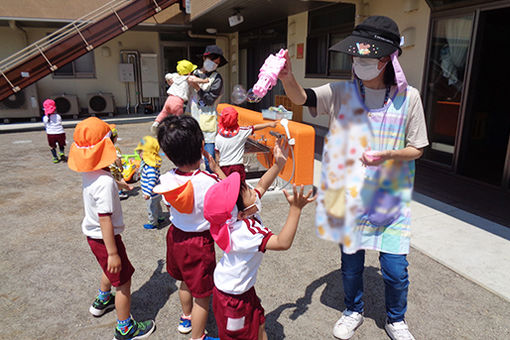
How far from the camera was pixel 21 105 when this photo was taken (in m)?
13.0

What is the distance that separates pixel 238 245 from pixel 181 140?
0.69 m

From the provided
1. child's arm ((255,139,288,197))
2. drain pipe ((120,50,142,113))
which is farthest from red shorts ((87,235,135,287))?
drain pipe ((120,50,142,113))

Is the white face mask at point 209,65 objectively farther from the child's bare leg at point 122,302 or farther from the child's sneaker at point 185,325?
the child's sneaker at point 185,325

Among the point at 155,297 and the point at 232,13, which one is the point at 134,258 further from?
the point at 232,13

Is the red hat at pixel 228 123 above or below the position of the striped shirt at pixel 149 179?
above

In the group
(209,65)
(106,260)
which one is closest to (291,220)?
(106,260)

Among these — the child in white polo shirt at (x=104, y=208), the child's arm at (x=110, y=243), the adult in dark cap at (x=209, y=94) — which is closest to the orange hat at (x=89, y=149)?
the child in white polo shirt at (x=104, y=208)

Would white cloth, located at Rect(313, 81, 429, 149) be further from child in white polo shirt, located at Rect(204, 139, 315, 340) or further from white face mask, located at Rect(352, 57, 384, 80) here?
child in white polo shirt, located at Rect(204, 139, 315, 340)

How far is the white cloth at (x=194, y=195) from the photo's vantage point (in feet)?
6.89

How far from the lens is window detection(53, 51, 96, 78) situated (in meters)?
14.5

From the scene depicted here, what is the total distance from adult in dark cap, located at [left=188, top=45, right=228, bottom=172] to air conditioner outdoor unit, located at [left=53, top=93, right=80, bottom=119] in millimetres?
11132

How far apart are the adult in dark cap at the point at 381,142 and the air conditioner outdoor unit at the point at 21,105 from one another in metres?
14.2

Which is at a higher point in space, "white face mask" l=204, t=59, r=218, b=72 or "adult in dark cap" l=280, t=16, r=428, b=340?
"white face mask" l=204, t=59, r=218, b=72

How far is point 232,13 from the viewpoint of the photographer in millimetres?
11422
